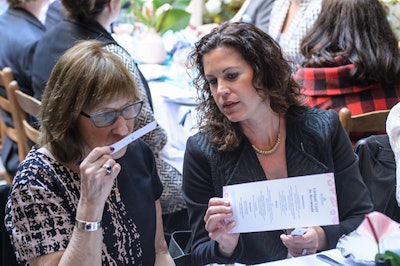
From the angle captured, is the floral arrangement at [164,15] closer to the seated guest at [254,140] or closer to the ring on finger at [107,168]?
the seated guest at [254,140]

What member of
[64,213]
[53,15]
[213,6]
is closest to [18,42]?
[53,15]

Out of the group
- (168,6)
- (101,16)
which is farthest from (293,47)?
(101,16)

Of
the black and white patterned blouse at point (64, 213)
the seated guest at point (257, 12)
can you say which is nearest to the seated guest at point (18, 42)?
the seated guest at point (257, 12)

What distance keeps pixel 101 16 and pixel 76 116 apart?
1124mm

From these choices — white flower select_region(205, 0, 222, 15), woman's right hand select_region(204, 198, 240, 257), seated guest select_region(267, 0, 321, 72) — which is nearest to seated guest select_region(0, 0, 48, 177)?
white flower select_region(205, 0, 222, 15)

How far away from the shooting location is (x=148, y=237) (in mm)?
1617

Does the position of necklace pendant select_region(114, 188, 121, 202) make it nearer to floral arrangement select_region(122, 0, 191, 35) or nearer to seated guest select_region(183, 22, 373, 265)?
seated guest select_region(183, 22, 373, 265)

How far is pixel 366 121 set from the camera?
2.06 meters

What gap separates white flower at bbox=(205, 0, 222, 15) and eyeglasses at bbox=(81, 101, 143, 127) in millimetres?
2561

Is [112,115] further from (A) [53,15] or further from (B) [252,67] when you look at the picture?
(A) [53,15]

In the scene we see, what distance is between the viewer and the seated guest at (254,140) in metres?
1.68

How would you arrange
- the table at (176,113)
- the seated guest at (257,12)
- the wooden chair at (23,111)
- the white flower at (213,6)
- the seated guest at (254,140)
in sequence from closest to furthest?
1. the seated guest at (254,140)
2. the wooden chair at (23,111)
3. the table at (176,113)
4. the seated guest at (257,12)
5. the white flower at (213,6)

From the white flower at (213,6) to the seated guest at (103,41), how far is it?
1482 mm

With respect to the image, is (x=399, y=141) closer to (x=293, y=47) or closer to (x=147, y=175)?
(x=147, y=175)
